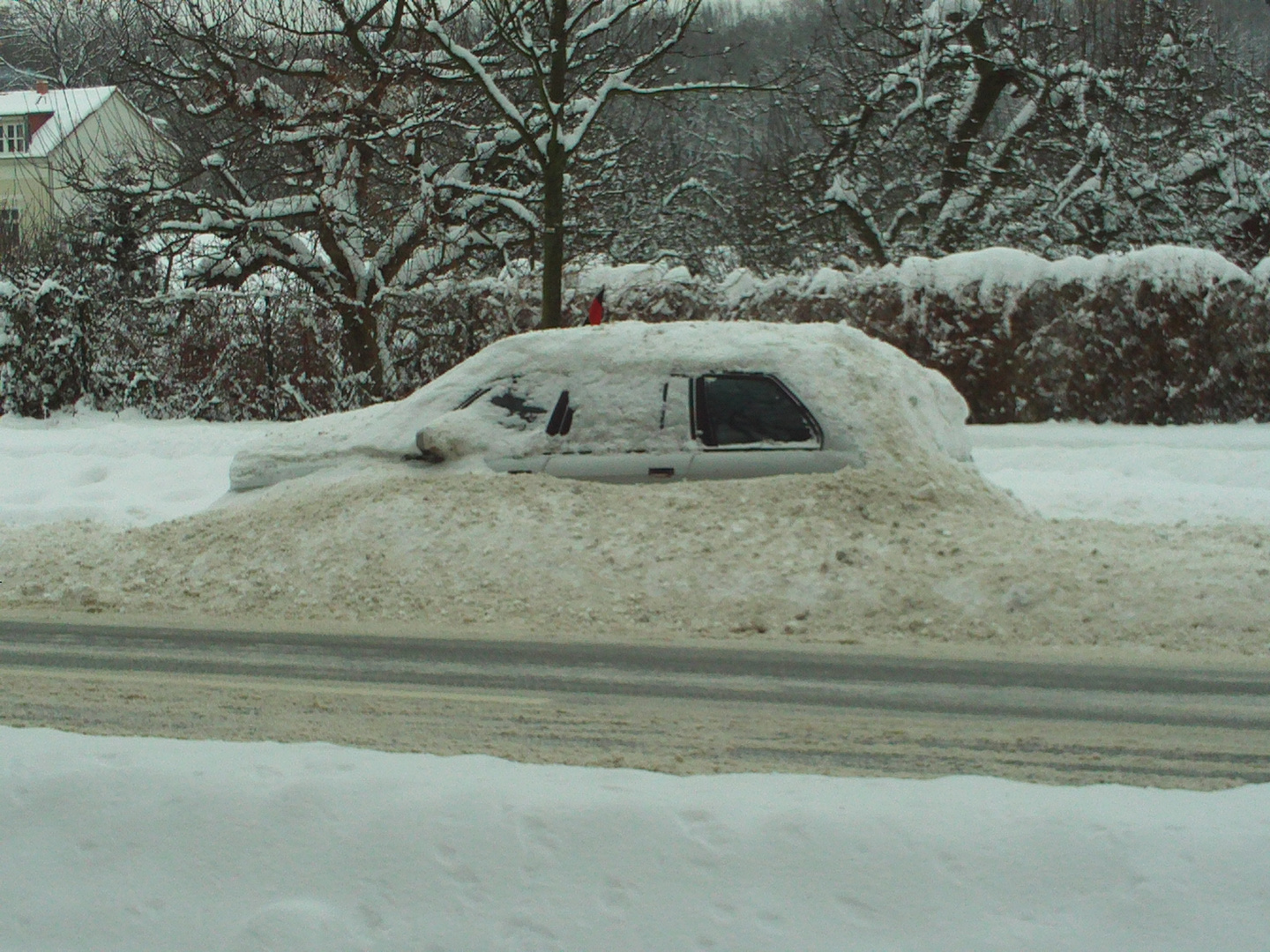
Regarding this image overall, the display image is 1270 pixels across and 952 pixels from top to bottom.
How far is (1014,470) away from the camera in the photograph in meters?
13.5

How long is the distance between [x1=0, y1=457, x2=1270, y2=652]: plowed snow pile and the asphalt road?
75 centimetres

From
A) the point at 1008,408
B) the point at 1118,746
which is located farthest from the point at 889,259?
the point at 1118,746

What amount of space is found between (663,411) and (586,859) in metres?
6.00

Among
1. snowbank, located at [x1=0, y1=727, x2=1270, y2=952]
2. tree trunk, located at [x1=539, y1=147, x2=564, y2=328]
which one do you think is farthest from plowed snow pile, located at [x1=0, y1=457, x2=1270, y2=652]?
tree trunk, located at [x1=539, y1=147, x2=564, y2=328]

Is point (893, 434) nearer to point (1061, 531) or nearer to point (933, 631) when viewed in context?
point (1061, 531)

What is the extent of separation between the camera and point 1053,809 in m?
3.57

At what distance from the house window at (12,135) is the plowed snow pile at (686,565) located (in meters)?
48.6

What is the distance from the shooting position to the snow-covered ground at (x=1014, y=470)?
11117mm

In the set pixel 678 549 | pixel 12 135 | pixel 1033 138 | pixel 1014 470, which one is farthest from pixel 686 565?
pixel 12 135

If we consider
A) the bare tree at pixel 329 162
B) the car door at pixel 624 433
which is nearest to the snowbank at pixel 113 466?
the bare tree at pixel 329 162

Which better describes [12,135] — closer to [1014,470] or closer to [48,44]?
[48,44]

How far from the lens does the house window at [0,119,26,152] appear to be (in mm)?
52156

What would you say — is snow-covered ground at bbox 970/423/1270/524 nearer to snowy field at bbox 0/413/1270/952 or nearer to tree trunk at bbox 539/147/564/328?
tree trunk at bbox 539/147/564/328

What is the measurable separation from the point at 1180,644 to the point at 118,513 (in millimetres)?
8372
